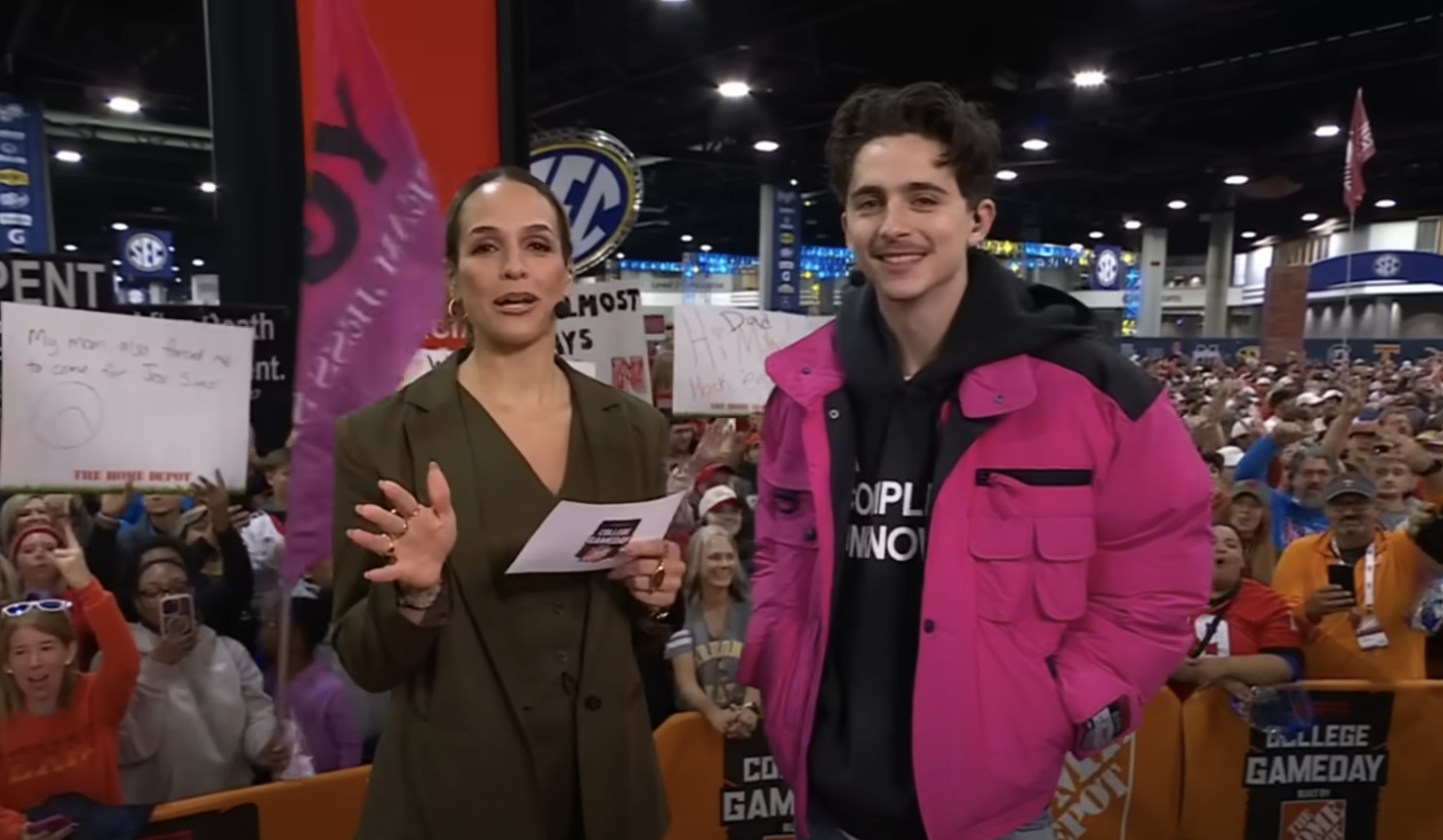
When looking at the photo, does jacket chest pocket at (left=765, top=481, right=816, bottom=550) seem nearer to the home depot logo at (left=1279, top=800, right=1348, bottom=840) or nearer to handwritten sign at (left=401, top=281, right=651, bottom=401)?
handwritten sign at (left=401, top=281, right=651, bottom=401)

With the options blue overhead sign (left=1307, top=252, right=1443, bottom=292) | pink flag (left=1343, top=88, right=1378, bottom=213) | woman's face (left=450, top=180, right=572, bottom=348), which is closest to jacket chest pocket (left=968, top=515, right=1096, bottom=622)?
woman's face (left=450, top=180, right=572, bottom=348)

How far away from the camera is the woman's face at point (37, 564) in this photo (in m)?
3.14

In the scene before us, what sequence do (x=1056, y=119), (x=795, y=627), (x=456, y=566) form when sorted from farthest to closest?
(x=1056, y=119) → (x=795, y=627) → (x=456, y=566)

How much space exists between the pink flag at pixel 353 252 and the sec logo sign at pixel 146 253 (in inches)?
894

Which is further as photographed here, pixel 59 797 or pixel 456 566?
pixel 59 797

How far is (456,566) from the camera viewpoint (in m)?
1.47

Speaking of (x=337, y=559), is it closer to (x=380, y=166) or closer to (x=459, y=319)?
(x=459, y=319)

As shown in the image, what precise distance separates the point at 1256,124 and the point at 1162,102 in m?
2.70

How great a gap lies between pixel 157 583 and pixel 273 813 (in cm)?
77

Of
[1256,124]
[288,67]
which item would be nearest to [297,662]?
[288,67]

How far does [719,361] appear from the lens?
4.06 m

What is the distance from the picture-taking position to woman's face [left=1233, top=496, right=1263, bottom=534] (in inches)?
162

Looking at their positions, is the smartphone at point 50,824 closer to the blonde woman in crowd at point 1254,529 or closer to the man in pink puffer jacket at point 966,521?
the man in pink puffer jacket at point 966,521

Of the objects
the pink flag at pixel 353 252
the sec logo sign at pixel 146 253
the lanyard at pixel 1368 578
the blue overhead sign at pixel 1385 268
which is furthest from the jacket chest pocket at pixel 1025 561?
the blue overhead sign at pixel 1385 268
